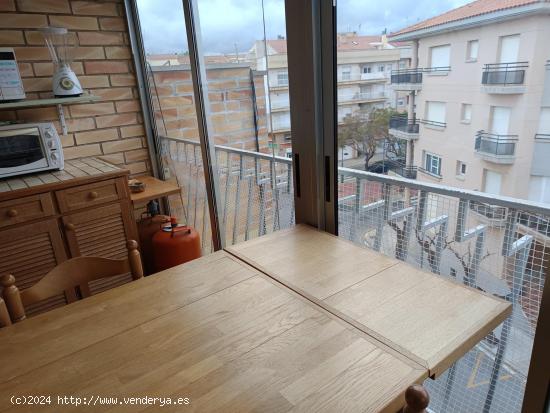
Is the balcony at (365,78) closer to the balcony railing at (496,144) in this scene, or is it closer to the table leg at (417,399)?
the balcony railing at (496,144)

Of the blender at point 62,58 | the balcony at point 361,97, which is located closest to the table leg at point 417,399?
the balcony at point 361,97

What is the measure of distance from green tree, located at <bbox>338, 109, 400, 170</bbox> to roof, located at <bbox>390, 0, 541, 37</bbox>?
0.28 meters

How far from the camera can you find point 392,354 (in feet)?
2.79

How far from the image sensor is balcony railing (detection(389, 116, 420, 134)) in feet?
4.14

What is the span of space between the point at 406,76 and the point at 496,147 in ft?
1.24

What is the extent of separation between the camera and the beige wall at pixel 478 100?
0.92 metres

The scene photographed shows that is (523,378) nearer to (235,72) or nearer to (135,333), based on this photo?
(135,333)

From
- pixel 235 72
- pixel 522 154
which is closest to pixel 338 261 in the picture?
pixel 522 154

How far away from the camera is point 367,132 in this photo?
143cm

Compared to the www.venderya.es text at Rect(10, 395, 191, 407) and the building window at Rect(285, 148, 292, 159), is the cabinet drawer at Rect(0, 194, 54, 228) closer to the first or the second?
the building window at Rect(285, 148, 292, 159)

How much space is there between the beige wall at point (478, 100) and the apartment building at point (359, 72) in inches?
4.1

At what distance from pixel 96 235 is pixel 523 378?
6.99 ft

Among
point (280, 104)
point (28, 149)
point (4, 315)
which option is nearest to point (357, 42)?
point (280, 104)

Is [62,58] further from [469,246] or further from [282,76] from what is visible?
[469,246]
